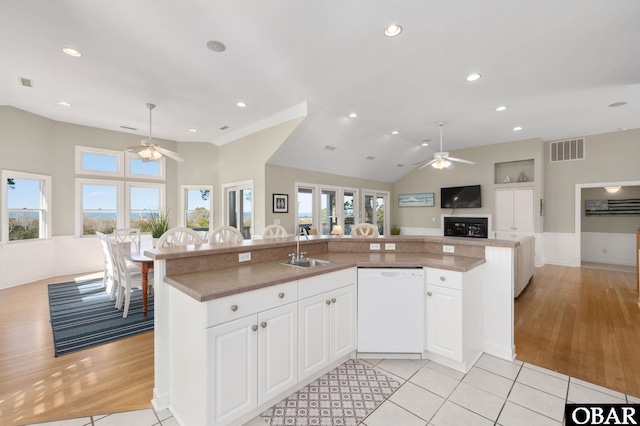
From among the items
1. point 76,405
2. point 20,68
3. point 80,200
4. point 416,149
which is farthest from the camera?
point 416,149

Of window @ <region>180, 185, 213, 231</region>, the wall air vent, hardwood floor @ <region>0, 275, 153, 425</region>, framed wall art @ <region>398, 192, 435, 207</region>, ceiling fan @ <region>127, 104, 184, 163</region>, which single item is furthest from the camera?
framed wall art @ <region>398, 192, 435, 207</region>

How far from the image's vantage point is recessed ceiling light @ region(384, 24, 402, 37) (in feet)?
8.78

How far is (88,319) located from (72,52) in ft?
10.6

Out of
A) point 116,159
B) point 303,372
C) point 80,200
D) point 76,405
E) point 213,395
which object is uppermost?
point 116,159

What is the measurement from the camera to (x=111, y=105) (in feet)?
15.6

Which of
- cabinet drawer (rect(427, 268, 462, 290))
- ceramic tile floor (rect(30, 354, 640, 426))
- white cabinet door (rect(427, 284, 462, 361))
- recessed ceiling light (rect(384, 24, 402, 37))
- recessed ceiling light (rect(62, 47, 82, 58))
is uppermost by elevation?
recessed ceiling light (rect(62, 47, 82, 58))

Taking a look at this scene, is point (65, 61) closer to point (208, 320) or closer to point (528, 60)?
point (208, 320)

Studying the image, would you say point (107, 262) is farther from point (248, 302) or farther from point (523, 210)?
point (523, 210)

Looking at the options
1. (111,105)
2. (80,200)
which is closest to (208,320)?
(111,105)

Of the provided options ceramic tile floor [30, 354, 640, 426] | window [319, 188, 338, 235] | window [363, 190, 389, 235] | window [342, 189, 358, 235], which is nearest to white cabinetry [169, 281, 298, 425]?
ceramic tile floor [30, 354, 640, 426]

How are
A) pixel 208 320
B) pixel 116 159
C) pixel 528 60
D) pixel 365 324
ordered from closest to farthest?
pixel 208 320, pixel 365 324, pixel 528 60, pixel 116 159

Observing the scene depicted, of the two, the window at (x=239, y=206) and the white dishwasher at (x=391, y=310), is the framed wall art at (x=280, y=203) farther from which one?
the white dishwasher at (x=391, y=310)

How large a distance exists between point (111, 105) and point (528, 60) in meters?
6.30

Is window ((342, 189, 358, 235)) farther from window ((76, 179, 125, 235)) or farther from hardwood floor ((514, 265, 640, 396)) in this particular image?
window ((76, 179, 125, 235))
